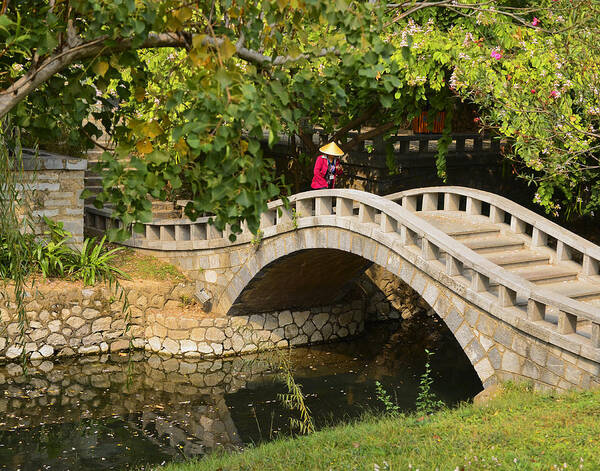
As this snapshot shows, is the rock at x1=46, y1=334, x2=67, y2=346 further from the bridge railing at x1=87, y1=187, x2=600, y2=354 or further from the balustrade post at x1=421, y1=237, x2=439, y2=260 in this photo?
the balustrade post at x1=421, y1=237, x2=439, y2=260

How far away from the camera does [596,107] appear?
42.0 feet

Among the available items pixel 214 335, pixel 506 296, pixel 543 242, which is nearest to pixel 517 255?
pixel 543 242

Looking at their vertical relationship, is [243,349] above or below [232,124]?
below

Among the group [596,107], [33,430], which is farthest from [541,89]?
[33,430]

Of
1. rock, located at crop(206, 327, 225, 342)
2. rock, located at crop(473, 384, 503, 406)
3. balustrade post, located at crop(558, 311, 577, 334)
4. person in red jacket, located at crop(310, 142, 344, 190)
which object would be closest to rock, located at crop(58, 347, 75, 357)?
rock, located at crop(206, 327, 225, 342)

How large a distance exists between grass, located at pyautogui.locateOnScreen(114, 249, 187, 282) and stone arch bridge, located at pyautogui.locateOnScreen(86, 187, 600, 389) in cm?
26

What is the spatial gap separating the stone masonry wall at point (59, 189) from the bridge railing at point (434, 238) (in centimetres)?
143

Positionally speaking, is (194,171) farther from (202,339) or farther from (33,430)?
(202,339)

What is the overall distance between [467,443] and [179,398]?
8.36 metres

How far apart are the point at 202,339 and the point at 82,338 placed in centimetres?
261

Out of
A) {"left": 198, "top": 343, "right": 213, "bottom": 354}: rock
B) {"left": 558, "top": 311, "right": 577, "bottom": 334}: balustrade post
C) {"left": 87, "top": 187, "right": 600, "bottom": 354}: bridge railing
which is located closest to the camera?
{"left": 558, "top": 311, "right": 577, "bottom": 334}: balustrade post

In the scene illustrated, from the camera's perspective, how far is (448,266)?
12.9 m

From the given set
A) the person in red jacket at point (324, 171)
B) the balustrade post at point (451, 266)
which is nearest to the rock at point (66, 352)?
the person in red jacket at point (324, 171)

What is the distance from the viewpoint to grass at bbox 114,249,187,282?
1870 cm
